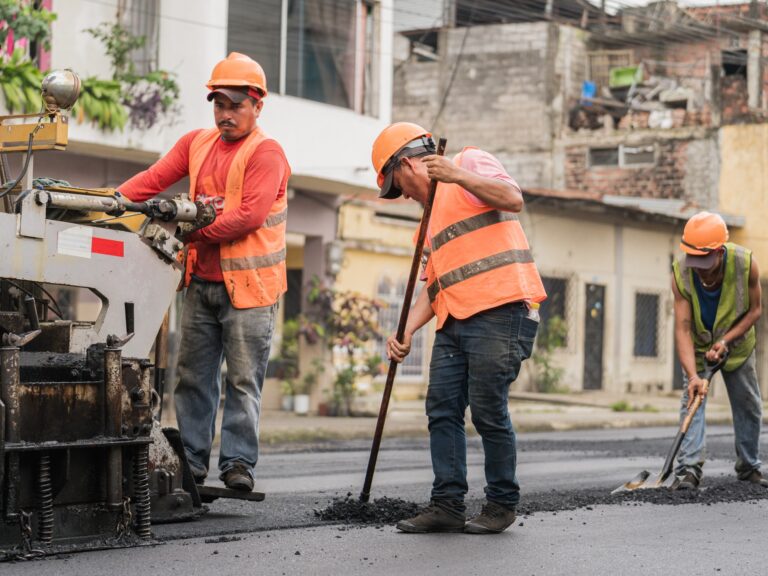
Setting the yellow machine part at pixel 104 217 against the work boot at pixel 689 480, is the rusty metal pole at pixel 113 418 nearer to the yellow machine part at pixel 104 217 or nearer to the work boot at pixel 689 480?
the yellow machine part at pixel 104 217

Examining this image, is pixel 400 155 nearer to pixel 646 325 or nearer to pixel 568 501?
pixel 568 501

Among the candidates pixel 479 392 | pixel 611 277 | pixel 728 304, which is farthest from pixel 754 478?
pixel 611 277

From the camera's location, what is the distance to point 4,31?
13.3 meters

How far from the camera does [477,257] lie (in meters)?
6.08

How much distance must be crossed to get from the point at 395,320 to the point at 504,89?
10196 mm

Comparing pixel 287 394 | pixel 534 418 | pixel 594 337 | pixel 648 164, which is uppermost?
pixel 648 164

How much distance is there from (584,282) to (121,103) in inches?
534

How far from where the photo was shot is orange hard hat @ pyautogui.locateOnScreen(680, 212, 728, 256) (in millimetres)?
8367

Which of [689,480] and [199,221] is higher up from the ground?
[199,221]

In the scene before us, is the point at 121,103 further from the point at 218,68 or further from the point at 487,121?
the point at 487,121

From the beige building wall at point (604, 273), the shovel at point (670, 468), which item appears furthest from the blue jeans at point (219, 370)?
the beige building wall at point (604, 273)

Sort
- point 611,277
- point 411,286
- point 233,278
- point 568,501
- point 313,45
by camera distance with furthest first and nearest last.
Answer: point 611,277
point 313,45
point 568,501
point 233,278
point 411,286

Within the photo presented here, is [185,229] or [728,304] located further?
[728,304]

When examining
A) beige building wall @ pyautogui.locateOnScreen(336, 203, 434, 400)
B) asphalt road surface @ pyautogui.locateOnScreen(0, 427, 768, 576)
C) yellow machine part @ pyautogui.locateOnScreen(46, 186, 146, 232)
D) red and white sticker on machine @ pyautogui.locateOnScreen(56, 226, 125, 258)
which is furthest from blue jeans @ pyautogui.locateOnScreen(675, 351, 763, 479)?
beige building wall @ pyautogui.locateOnScreen(336, 203, 434, 400)
